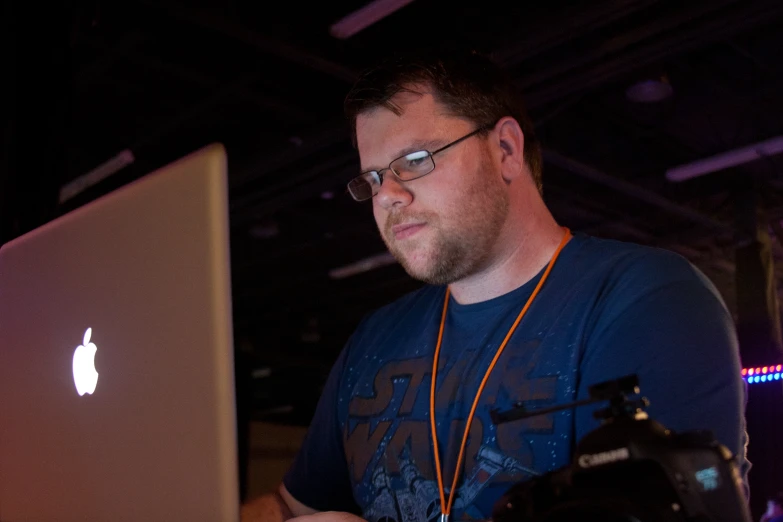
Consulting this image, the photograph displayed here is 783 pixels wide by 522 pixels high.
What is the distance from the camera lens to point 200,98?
623cm

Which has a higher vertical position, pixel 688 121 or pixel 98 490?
pixel 688 121

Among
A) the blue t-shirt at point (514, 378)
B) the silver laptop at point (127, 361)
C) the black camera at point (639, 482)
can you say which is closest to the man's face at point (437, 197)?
the blue t-shirt at point (514, 378)

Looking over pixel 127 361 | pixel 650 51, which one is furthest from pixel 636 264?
pixel 650 51

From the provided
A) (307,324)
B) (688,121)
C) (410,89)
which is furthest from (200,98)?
(307,324)

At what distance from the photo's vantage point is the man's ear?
162 cm

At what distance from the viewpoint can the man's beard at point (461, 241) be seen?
1.50 m

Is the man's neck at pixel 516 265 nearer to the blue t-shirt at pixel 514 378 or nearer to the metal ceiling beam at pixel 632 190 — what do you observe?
the blue t-shirt at pixel 514 378

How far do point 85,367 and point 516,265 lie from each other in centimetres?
82

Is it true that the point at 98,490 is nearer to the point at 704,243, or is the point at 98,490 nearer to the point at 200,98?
the point at 200,98

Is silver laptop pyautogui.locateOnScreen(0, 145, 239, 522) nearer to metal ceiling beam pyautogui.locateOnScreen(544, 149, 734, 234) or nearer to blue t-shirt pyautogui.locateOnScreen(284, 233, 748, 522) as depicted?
blue t-shirt pyautogui.locateOnScreen(284, 233, 748, 522)

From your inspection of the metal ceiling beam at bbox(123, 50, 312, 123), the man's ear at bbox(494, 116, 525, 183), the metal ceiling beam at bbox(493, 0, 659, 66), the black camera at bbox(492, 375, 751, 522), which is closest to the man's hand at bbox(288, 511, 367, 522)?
the black camera at bbox(492, 375, 751, 522)

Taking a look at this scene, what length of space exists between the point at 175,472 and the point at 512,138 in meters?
1.03

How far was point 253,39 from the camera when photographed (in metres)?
5.16

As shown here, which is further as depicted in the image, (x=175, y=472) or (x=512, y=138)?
(x=512, y=138)
